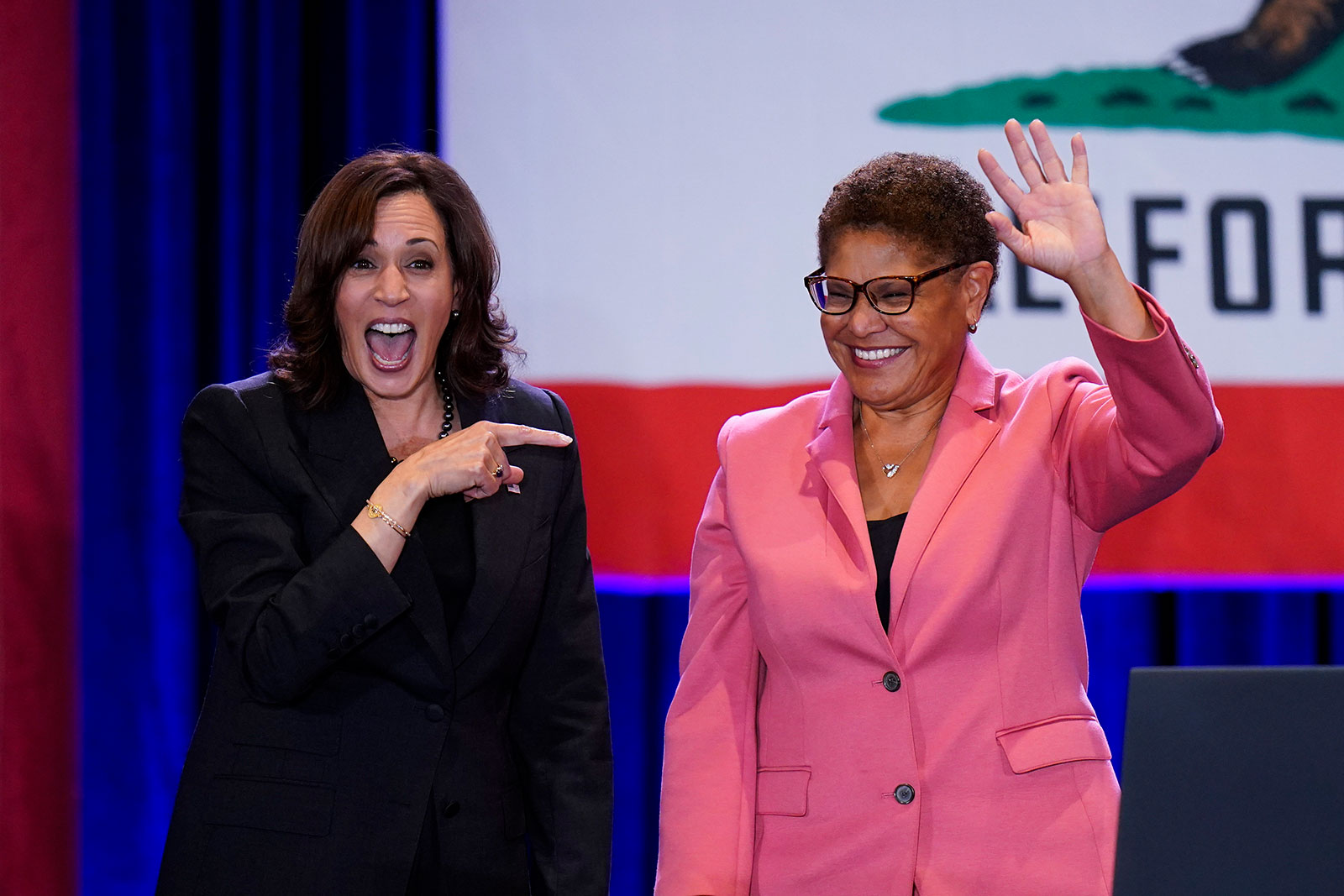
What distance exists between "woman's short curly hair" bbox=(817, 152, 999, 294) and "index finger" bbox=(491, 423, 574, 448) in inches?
19.5

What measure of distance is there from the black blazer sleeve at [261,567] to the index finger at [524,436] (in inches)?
11.3

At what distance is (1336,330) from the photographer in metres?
3.04

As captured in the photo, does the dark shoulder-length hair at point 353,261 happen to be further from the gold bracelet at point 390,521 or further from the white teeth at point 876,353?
the white teeth at point 876,353

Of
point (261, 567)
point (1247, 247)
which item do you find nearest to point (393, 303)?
point (261, 567)

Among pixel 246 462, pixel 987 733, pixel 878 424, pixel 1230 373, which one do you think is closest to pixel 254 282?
pixel 246 462

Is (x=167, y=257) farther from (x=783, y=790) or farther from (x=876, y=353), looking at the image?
(x=783, y=790)

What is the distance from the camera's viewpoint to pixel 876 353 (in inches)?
73.9

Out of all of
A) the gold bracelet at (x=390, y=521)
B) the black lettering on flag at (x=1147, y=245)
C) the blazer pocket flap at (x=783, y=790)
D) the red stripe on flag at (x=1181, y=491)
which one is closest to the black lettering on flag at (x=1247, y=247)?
the black lettering on flag at (x=1147, y=245)

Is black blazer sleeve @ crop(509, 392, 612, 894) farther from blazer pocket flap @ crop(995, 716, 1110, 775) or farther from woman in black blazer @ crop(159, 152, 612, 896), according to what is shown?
blazer pocket flap @ crop(995, 716, 1110, 775)

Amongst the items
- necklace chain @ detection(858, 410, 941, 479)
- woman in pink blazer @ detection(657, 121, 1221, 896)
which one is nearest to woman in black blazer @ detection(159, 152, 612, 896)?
woman in pink blazer @ detection(657, 121, 1221, 896)

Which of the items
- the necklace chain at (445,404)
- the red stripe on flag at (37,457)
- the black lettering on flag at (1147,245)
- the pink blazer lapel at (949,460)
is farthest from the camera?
the black lettering on flag at (1147,245)

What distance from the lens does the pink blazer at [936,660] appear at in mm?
1635

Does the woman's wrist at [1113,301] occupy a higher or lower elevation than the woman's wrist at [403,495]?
higher

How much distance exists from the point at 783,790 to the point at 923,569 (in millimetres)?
363
